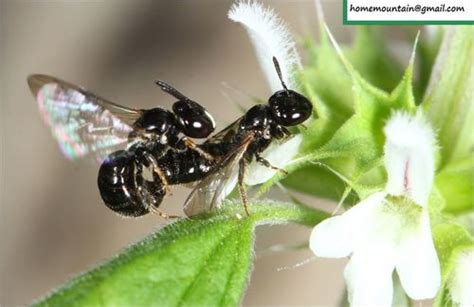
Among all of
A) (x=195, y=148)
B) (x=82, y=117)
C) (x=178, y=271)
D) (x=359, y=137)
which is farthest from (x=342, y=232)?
(x=82, y=117)

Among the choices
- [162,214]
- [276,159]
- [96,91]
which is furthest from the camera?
[96,91]

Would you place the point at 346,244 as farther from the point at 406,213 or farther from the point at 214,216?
the point at 214,216

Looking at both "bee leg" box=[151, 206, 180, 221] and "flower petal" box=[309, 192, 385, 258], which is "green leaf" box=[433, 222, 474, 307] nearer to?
"flower petal" box=[309, 192, 385, 258]

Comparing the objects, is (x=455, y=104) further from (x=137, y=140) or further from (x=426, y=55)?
(x=137, y=140)

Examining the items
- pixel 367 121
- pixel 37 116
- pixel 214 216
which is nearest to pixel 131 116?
pixel 214 216

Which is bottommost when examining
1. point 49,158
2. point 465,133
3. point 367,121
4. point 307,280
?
point 307,280

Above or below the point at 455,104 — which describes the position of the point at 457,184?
below

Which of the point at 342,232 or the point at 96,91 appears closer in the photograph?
the point at 342,232

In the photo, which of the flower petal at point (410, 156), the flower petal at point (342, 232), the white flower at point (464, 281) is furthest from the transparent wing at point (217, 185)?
the white flower at point (464, 281)
